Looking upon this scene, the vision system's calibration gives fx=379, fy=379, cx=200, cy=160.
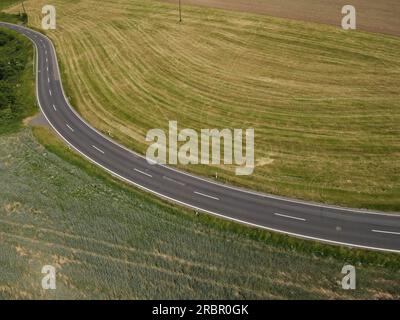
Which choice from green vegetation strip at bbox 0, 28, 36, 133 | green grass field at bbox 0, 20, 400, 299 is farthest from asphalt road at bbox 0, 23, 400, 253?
green vegetation strip at bbox 0, 28, 36, 133

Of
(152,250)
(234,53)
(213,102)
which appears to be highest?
(234,53)

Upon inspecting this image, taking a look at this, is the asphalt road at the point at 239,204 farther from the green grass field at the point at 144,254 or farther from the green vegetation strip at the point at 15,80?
the green vegetation strip at the point at 15,80

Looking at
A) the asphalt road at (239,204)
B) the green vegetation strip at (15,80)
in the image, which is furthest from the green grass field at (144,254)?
the green vegetation strip at (15,80)

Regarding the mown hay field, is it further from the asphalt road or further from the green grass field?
the green grass field

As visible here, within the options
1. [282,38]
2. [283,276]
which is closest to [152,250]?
[283,276]

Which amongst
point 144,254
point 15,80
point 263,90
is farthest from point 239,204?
point 15,80

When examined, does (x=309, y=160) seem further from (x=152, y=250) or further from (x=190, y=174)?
(x=152, y=250)

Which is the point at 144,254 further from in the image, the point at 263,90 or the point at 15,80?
the point at 15,80
